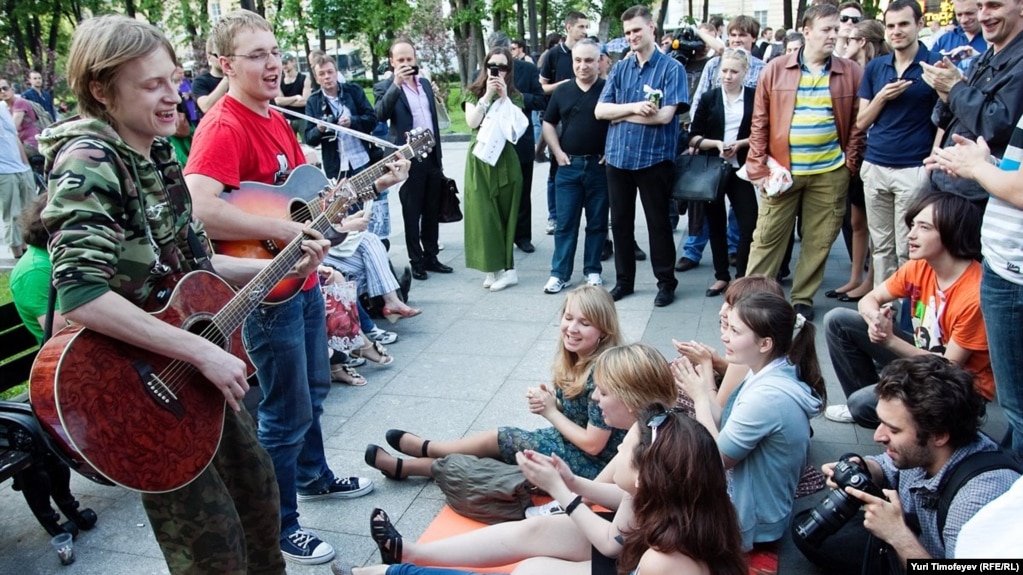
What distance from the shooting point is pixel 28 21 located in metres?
28.9

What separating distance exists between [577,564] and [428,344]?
2997mm

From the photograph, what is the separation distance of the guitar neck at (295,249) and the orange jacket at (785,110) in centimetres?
273

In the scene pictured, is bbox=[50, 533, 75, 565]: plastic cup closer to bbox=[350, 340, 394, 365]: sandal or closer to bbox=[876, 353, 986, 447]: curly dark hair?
bbox=[350, 340, 394, 365]: sandal

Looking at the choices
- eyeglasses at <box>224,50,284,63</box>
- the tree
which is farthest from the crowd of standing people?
the tree

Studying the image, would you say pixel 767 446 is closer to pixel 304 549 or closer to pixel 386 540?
pixel 386 540

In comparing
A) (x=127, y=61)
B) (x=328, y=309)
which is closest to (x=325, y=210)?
(x=127, y=61)

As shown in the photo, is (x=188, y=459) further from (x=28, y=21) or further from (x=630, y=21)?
(x=28, y=21)

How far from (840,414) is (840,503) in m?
1.69

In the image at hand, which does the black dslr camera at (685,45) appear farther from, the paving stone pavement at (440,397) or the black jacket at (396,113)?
the black jacket at (396,113)

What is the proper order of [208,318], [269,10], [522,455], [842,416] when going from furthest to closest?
[269,10] < [842,416] < [522,455] < [208,318]

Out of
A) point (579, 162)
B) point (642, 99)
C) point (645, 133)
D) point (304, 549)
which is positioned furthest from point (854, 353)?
point (579, 162)

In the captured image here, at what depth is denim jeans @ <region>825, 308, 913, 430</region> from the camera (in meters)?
3.84

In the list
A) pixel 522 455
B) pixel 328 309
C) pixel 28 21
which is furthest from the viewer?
pixel 28 21

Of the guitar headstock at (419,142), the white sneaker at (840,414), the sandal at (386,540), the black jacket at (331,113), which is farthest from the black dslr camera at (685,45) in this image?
the sandal at (386,540)
